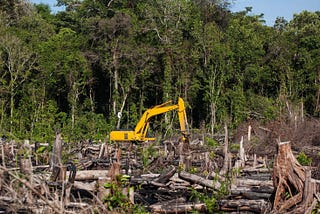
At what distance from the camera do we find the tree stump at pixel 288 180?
7.92m

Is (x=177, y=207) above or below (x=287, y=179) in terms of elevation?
below

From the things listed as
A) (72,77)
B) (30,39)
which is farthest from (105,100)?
(30,39)

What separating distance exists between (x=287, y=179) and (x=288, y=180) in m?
0.02

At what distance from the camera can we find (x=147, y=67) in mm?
36062

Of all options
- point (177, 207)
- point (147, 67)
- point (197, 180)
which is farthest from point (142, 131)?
point (177, 207)

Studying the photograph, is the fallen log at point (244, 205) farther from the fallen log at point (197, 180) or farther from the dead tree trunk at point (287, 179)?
the fallen log at point (197, 180)

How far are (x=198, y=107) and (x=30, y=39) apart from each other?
1160cm

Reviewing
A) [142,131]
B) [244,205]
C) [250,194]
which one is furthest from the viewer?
[142,131]

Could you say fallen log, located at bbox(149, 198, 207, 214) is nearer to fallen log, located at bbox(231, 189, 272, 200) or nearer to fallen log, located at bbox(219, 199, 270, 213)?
fallen log, located at bbox(219, 199, 270, 213)

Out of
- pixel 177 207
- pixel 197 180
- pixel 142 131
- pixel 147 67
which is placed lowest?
pixel 177 207

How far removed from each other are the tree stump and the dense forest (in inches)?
972

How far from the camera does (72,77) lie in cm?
3544

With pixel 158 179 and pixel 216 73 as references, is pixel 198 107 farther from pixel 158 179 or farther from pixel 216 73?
pixel 158 179

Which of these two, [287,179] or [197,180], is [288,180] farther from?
[197,180]
